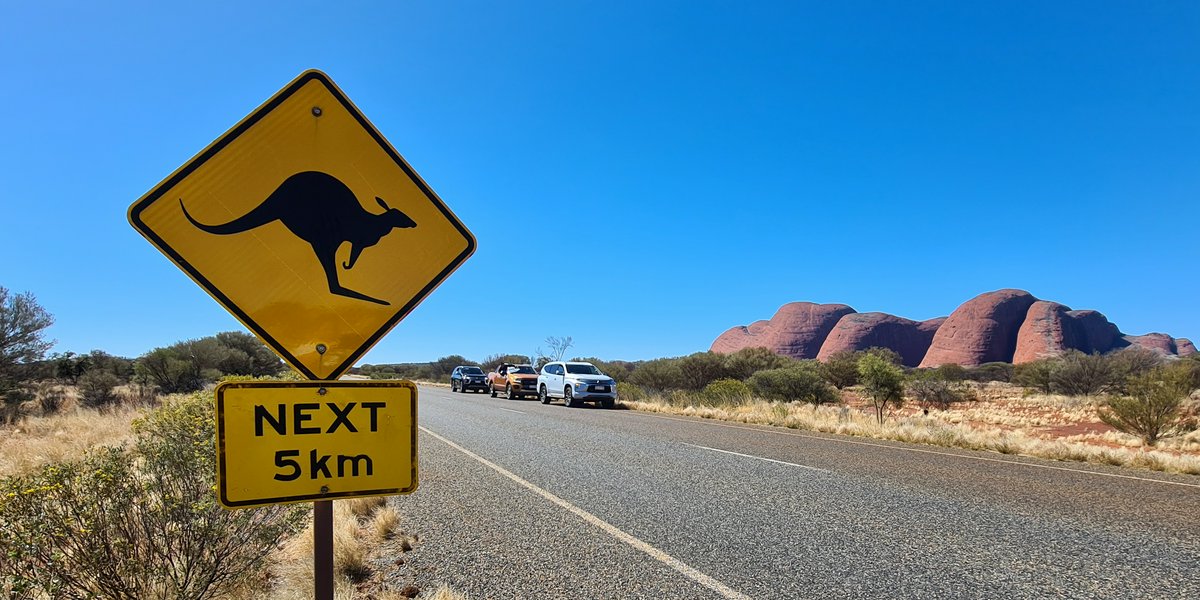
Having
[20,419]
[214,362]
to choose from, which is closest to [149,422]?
[20,419]

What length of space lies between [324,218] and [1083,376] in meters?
40.5

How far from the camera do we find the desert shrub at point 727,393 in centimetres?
2312

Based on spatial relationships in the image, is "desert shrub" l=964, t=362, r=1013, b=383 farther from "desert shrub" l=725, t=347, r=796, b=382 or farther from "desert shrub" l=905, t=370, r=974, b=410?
"desert shrub" l=725, t=347, r=796, b=382

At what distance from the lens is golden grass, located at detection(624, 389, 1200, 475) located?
10.1 m

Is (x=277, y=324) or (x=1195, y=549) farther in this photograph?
(x=1195, y=549)

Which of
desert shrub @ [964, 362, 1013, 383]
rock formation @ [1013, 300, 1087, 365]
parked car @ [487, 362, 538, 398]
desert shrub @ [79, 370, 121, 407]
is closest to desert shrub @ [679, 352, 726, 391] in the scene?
parked car @ [487, 362, 538, 398]

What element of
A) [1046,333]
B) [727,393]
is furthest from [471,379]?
[1046,333]

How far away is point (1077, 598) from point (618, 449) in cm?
758

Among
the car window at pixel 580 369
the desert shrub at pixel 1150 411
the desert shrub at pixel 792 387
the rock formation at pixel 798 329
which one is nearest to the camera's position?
the desert shrub at pixel 1150 411

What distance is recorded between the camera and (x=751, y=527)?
18.5ft

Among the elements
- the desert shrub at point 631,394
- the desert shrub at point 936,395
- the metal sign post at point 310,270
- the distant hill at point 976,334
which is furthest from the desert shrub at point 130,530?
the distant hill at point 976,334

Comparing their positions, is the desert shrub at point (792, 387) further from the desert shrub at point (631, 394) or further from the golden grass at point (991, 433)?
the desert shrub at point (631, 394)

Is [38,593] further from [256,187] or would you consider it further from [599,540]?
[599,540]

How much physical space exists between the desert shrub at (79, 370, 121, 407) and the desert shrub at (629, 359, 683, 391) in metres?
24.0
